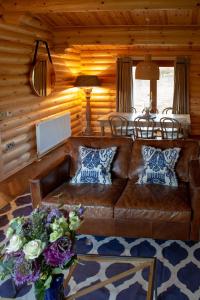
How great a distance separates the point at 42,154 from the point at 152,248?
3841 millimetres

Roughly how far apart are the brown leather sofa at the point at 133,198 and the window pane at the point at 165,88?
486cm

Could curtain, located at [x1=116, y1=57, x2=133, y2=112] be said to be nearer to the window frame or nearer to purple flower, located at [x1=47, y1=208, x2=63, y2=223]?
the window frame

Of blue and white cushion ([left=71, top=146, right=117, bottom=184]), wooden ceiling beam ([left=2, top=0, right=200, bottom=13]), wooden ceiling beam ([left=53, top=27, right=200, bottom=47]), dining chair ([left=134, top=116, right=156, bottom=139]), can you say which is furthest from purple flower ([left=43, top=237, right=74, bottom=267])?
wooden ceiling beam ([left=53, top=27, right=200, bottom=47])

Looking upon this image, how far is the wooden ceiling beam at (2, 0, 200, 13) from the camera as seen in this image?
14.4 feet

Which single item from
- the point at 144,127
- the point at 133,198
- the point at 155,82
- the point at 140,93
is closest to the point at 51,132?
the point at 144,127

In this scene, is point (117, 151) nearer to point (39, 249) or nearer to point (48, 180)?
point (48, 180)

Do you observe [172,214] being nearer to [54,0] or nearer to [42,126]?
[54,0]

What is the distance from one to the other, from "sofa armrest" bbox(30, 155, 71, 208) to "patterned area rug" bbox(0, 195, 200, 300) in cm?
53

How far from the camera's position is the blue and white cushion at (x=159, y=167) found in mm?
3447

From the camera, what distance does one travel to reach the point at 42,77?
614 cm

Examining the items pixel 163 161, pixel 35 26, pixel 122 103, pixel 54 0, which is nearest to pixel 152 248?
pixel 163 161

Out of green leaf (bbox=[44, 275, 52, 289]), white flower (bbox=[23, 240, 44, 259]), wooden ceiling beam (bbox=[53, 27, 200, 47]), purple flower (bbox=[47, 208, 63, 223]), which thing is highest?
wooden ceiling beam (bbox=[53, 27, 200, 47])

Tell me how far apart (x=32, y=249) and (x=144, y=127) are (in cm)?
478

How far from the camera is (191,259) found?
9.56 ft
